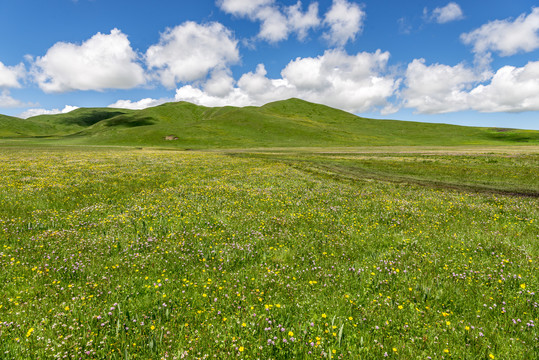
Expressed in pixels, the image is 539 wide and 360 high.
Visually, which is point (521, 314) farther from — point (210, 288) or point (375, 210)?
point (375, 210)

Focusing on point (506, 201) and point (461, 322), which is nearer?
point (461, 322)

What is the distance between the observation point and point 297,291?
661 centimetres

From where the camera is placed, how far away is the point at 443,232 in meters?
11.1

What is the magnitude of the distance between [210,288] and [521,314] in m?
7.38

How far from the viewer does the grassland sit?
4.80 meters

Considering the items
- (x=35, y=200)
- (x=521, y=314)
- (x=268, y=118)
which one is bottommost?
(x=521, y=314)

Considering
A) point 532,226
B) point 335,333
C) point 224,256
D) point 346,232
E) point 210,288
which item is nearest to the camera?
point 335,333

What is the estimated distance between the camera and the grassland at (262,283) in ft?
15.7

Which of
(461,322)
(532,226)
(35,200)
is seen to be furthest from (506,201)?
(35,200)

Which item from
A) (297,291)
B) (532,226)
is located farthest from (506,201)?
(297,291)

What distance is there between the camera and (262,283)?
22.5 ft

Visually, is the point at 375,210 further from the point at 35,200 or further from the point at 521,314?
the point at 35,200

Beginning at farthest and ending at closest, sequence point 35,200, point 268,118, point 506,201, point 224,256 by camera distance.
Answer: point 268,118
point 506,201
point 35,200
point 224,256

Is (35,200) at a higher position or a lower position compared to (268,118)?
lower
